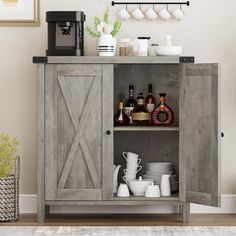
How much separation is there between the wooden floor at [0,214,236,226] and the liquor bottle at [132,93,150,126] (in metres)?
0.70

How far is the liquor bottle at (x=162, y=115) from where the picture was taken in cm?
553

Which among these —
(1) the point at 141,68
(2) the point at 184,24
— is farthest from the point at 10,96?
(2) the point at 184,24

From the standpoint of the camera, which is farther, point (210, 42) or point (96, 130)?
point (210, 42)

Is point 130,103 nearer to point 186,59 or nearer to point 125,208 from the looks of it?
point 186,59

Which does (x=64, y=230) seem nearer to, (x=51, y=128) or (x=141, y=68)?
(x=51, y=128)

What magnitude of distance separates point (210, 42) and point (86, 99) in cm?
110

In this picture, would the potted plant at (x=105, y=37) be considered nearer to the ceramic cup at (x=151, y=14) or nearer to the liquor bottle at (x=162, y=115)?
the ceramic cup at (x=151, y=14)

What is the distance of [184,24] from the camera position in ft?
18.9

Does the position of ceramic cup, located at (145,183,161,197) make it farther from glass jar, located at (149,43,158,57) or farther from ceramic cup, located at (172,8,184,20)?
ceramic cup, located at (172,8,184,20)

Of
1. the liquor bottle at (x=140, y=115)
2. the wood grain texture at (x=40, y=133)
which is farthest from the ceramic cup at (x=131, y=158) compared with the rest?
the wood grain texture at (x=40, y=133)

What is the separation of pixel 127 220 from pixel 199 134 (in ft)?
2.74

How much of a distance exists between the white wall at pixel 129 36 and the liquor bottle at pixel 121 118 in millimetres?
530

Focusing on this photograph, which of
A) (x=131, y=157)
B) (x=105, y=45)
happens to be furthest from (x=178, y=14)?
(x=131, y=157)

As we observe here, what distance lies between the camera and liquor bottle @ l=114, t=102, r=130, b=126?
5.54 m
